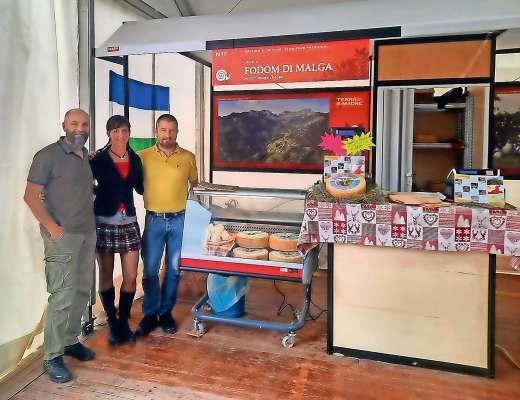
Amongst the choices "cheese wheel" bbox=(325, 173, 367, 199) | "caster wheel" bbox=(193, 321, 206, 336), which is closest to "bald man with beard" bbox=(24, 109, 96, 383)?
"caster wheel" bbox=(193, 321, 206, 336)

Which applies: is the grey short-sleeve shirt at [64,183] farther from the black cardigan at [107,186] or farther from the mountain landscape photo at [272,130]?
the mountain landscape photo at [272,130]

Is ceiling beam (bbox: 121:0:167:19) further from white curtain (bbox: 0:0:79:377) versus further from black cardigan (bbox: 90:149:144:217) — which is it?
black cardigan (bbox: 90:149:144:217)

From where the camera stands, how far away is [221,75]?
3.42 metres

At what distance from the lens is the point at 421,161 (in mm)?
4730

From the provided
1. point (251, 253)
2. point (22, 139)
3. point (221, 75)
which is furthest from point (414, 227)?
point (22, 139)

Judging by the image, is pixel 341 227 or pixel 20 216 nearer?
pixel 20 216

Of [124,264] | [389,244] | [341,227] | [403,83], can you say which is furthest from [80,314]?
[403,83]

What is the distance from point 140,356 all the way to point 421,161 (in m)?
3.44

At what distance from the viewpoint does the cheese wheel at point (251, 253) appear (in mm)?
3315

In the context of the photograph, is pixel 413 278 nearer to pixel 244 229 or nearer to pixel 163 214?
pixel 244 229

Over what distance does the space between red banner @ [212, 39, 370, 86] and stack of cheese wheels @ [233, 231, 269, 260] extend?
121cm

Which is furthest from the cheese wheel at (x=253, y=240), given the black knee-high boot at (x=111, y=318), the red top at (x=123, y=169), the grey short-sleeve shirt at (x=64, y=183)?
the grey short-sleeve shirt at (x=64, y=183)

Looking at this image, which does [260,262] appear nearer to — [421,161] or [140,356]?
[140,356]

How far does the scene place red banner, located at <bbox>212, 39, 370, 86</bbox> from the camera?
10.3 feet
